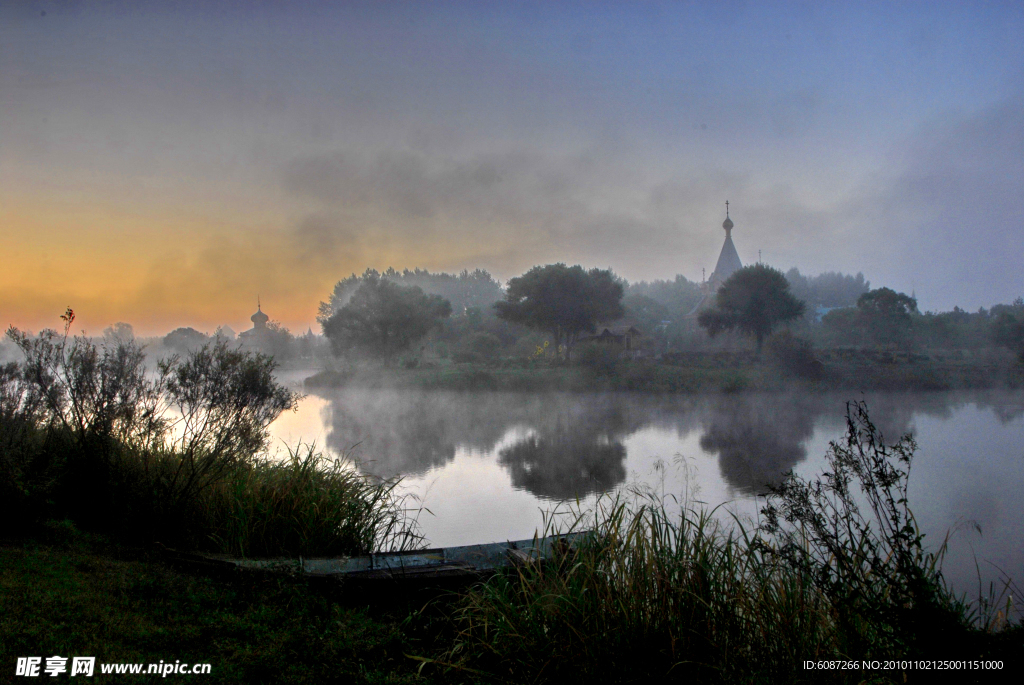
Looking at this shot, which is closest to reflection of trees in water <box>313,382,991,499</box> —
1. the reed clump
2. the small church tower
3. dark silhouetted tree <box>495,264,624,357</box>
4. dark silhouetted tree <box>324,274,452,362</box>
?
the reed clump

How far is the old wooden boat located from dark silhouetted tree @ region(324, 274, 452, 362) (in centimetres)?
2427

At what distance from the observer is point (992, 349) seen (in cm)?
1938

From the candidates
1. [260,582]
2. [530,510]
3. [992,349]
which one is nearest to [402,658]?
[260,582]

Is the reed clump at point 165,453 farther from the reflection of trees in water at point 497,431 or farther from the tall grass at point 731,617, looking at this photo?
the reflection of trees in water at point 497,431

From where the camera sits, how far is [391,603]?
4.00 m

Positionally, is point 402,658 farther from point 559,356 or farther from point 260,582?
point 559,356

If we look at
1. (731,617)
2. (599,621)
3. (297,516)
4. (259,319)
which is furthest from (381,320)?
(731,617)

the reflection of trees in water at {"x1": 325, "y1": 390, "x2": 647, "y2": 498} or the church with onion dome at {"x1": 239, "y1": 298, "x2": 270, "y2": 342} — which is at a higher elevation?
the church with onion dome at {"x1": 239, "y1": 298, "x2": 270, "y2": 342}

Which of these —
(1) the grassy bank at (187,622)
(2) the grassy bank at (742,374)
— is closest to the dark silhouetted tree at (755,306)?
(2) the grassy bank at (742,374)

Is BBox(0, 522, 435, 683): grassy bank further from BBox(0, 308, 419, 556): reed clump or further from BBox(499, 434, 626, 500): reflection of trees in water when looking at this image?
BBox(499, 434, 626, 500): reflection of trees in water

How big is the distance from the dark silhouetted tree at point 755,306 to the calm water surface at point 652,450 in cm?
733

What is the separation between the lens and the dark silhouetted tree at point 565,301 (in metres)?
28.8

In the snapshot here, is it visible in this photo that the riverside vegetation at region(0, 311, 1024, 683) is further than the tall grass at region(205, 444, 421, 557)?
No

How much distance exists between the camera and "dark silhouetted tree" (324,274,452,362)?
92.8 ft
